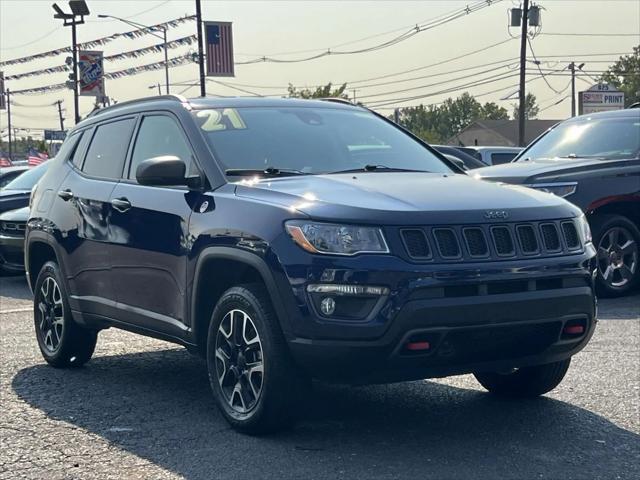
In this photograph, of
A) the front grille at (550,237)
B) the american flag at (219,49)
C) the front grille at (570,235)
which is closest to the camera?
the front grille at (550,237)

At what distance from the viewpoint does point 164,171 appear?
221 inches

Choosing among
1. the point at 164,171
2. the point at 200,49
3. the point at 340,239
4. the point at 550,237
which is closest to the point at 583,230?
the point at 550,237

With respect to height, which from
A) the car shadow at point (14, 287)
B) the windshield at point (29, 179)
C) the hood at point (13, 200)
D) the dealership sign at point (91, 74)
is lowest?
the car shadow at point (14, 287)

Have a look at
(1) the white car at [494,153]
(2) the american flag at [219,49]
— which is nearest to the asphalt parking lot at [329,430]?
(1) the white car at [494,153]

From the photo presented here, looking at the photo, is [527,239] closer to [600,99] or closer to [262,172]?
[262,172]

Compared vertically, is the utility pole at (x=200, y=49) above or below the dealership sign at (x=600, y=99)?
above

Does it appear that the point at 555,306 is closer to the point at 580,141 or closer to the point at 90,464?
the point at 90,464

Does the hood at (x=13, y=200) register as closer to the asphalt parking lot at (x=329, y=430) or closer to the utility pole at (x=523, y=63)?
the asphalt parking lot at (x=329, y=430)

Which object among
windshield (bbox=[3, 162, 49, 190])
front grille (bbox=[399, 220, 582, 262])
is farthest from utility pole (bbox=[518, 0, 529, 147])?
front grille (bbox=[399, 220, 582, 262])

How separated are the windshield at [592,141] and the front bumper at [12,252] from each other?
243 inches

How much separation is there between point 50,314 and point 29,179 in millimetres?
8297

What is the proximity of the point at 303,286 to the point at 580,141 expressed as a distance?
7335mm

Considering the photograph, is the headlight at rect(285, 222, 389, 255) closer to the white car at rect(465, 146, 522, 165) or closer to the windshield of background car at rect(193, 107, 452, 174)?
the windshield of background car at rect(193, 107, 452, 174)

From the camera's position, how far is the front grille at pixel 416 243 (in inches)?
186
